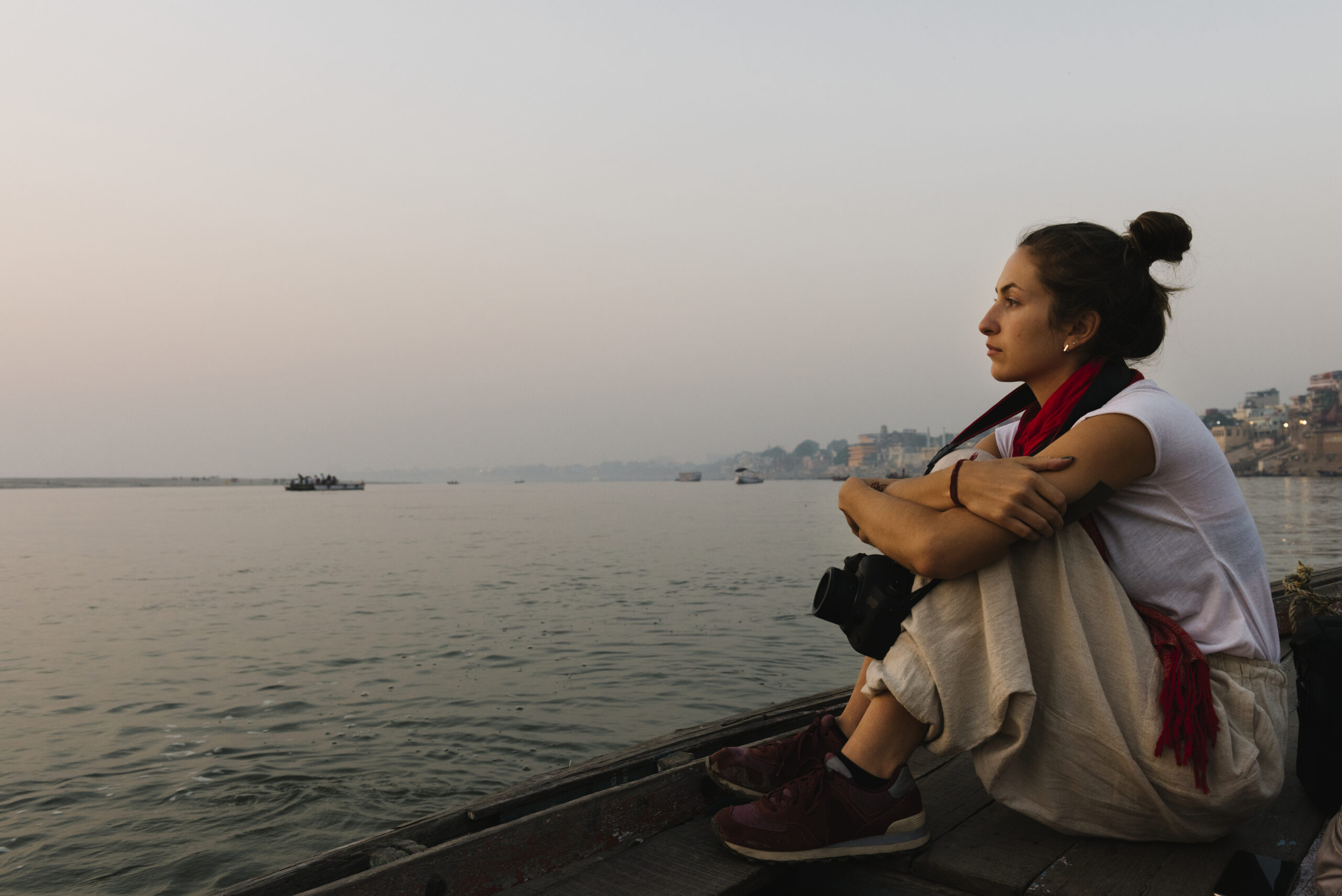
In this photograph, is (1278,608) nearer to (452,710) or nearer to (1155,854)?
(1155,854)

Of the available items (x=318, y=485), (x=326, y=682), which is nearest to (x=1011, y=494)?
(x=326, y=682)

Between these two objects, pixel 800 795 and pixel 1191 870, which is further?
pixel 800 795

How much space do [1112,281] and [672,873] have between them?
1852mm

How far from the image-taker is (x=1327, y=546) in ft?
80.6

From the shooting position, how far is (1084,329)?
2191 mm

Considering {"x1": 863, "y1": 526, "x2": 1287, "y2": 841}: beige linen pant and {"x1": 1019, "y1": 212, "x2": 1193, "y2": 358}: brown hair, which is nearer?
{"x1": 863, "y1": 526, "x2": 1287, "y2": 841}: beige linen pant

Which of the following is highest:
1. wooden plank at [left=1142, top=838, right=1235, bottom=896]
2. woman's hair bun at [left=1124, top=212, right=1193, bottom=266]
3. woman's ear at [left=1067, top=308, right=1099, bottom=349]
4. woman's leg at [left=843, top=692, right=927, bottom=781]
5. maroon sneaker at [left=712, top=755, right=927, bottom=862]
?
woman's hair bun at [left=1124, top=212, right=1193, bottom=266]

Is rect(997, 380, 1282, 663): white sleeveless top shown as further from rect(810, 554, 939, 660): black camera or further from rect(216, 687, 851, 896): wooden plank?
rect(216, 687, 851, 896): wooden plank

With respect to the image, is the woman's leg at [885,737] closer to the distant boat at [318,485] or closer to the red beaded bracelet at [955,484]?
the red beaded bracelet at [955,484]

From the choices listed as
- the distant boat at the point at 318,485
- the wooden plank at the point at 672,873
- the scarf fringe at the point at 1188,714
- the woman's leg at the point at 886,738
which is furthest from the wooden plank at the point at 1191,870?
the distant boat at the point at 318,485

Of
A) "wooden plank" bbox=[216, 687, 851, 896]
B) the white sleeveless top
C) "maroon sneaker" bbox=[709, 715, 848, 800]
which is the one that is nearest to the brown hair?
A: the white sleeveless top

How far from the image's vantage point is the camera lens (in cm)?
207

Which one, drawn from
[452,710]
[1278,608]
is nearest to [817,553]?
[452,710]

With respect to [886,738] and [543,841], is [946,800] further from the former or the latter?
[543,841]
